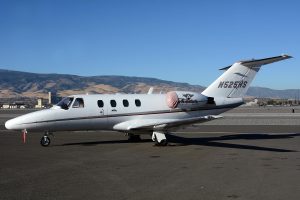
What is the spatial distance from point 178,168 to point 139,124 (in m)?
7.29

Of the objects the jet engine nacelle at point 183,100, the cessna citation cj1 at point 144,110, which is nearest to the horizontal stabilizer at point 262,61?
the cessna citation cj1 at point 144,110

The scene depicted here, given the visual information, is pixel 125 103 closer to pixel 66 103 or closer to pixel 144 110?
pixel 144 110

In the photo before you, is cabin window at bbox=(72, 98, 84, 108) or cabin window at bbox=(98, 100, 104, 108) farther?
cabin window at bbox=(98, 100, 104, 108)

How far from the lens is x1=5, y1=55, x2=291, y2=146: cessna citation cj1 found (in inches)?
743

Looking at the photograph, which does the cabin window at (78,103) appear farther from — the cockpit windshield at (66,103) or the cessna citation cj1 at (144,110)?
the cockpit windshield at (66,103)

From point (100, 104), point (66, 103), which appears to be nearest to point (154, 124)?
point (100, 104)

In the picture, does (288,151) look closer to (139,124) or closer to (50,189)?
(139,124)

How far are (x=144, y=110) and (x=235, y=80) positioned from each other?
5449 mm

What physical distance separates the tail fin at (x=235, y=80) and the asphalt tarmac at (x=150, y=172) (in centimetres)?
441

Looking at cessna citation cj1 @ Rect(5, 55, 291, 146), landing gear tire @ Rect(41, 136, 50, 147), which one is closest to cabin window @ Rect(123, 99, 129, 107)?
cessna citation cj1 @ Rect(5, 55, 291, 146)

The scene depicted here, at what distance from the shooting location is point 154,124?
19.1 m

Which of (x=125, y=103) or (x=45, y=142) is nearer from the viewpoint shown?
(x=45, y=142)

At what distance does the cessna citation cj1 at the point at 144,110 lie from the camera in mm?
18875

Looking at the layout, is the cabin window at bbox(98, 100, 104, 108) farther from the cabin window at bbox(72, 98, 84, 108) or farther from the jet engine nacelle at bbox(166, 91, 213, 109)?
the jet engine nacelle at bbox(166, 91, 213, 109)
